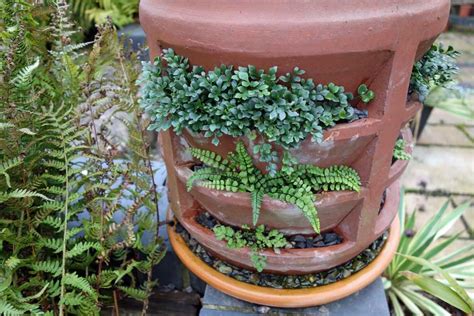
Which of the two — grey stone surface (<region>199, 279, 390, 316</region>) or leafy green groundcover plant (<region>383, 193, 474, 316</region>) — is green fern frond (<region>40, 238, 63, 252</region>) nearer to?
grey stone surface (<region>199, 279, 390, 316</region>)

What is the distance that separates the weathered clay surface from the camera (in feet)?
3.28

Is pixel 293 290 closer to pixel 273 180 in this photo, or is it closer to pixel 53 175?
pixel 273 180

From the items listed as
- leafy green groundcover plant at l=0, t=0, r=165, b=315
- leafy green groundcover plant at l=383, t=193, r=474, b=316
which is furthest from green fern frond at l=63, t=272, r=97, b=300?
leafy green groundcover plant at l=383, t=193, r=474, b=316

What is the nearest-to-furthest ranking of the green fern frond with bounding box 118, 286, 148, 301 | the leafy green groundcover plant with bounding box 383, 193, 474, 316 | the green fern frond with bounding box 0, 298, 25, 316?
the green fern frond with bounding box 0, 298, 25, 316, the green fern frond with bounding box 118, 286, 148, 301, the leafy green groundcover plant with bounding box 383, 193, 474, 316

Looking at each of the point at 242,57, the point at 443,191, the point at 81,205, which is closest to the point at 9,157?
the point at 81,205

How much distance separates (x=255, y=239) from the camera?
1.37m

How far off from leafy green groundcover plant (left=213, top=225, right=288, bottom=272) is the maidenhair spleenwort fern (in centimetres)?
15

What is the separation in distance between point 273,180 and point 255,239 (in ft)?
0.84

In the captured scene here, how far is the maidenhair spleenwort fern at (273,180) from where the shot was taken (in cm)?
117

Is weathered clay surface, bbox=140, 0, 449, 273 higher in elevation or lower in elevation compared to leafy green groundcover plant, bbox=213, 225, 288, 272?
higher

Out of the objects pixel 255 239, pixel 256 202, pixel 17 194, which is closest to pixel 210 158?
pixel 256 202

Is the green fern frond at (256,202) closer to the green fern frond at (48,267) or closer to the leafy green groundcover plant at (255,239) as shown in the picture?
the leafy green groundcover plant at (255,239)

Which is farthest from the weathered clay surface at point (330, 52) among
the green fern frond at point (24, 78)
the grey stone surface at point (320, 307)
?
the green fern frond at point (24, 78)

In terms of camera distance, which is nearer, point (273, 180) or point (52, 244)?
point (273, 180)
